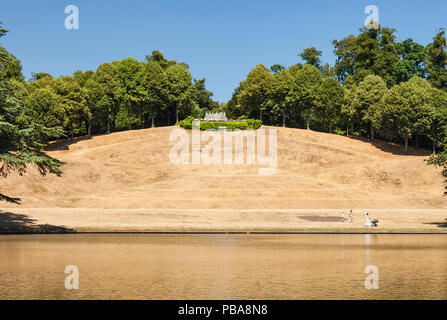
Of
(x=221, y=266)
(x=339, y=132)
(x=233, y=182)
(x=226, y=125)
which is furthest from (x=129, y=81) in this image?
(x=221, y=266)

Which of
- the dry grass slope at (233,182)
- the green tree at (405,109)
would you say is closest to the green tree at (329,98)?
the green tree at (405,109)

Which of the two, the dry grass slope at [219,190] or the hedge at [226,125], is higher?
the hedge at [226,125]

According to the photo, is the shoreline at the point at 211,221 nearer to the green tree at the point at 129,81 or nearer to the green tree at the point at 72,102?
the green tree at the point at 72,102

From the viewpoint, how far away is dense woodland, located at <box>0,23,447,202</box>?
9306cm

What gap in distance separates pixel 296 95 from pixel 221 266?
92208 millimetres

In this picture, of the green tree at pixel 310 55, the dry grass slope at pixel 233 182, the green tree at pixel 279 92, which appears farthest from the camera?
the green tree at pixel 310 55

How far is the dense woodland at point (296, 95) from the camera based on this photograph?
9306 centimetres

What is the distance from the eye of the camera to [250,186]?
6762 centimetres

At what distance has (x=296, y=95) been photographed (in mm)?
114562

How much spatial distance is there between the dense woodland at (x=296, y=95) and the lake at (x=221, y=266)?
180 feet

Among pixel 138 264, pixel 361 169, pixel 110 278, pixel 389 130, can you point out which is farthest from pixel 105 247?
pixel 389 130

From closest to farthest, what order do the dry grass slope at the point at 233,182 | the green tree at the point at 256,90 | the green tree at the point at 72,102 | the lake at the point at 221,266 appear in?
the lake at the point at 221,266 → the dry grass slope at the point at 233,182 → the green tree at the point at 72,102 → the green tree at the point at 256,90

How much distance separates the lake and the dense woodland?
54.8 m
